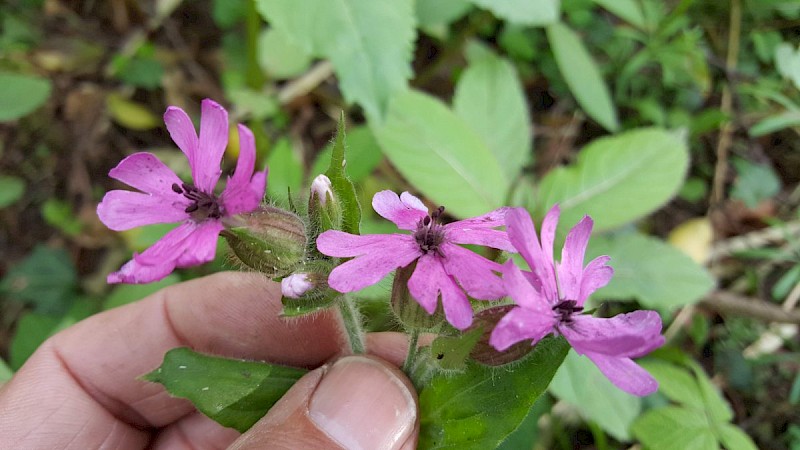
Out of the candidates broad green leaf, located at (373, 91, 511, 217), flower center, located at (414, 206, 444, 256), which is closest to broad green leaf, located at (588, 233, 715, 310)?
broad green leaf, located at (373, 91, 511, 217)

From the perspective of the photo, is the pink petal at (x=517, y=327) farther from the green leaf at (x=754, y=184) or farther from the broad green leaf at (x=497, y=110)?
the green leaf at (x=754, y=184)

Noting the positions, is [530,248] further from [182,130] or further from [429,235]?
[182,130]

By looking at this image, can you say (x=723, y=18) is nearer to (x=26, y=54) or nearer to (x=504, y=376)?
(x=504, y=376)

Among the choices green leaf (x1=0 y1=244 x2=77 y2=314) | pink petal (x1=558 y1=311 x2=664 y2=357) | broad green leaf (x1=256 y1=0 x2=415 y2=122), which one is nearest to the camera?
pink petal (x1=558 y1=311 x2=664 y2=357)

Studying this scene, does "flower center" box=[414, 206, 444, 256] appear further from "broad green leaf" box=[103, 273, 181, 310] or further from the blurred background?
"broad green leaf" box=[103, 273, 181, 310]

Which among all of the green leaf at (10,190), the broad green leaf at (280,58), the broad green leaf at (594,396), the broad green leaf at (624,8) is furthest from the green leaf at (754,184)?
the green leaf at (10,190)

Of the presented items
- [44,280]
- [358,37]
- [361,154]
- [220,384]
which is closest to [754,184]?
[361,154]
